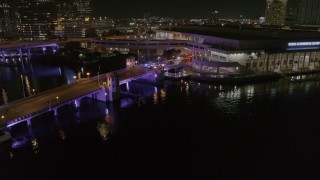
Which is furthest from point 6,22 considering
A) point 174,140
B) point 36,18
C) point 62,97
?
point 174,140

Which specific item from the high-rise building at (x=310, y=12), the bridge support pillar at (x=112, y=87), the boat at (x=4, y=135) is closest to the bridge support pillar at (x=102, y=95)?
the bridge support pillar at (x=112, y=87)

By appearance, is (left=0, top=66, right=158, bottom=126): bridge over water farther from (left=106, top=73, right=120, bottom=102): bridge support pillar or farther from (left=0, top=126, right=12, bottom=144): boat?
(left=0, top=126, right=12, bottom=144): boat

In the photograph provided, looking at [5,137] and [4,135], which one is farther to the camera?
[4,135]

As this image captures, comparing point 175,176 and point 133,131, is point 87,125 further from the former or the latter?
point 175,176

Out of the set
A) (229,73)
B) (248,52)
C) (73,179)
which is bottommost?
(73,179)

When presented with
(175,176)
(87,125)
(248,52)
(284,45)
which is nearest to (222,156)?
(175,176)

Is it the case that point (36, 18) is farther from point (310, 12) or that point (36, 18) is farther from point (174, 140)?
point (310, 12)

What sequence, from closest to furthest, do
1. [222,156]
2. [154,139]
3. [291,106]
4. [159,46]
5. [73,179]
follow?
1. [73,179]
2. [222,156]
3. [154,139]
4. [291,106]
5. [159,46]

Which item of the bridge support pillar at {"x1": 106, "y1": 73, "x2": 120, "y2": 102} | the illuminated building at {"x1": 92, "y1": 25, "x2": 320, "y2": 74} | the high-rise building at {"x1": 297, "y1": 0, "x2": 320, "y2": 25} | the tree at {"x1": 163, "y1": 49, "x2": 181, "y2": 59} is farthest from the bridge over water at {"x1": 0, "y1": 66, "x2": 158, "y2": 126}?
the high-rise building at {"x1": 297, "y1": 0, "x2": 320, "y2": 25}
